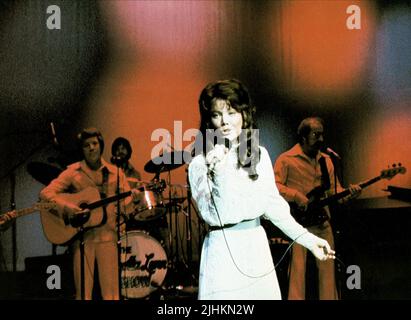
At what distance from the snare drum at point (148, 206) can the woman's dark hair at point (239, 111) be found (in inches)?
108

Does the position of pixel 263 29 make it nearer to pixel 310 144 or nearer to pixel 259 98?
pixel 259 98

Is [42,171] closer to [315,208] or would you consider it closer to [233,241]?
[315,208]

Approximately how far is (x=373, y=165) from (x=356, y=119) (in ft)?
1.80

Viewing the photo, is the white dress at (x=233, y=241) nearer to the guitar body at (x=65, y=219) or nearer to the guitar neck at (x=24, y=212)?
the guitar body at (x=65, y=219)

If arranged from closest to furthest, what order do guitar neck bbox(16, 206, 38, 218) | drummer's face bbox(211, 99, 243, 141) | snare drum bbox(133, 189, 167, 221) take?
drummer's face bbox(211, 99, 243, 141) < snare drum bbox(133, 189, 167, 221) < guitar neck bbox(16, 206, 38, 218)

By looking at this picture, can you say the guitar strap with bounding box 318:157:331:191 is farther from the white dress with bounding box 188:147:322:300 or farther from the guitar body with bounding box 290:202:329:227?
the white dress with bounding box 188:147:322:300

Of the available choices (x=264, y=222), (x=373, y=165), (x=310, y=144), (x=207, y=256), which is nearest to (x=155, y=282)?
(x=264, y=222)

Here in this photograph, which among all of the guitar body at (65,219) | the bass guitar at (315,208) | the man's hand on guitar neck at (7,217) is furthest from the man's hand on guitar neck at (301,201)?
the man's hand on guitar neck at (7,217)

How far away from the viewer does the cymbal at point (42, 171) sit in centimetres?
603

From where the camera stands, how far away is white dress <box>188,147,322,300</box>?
109 inches

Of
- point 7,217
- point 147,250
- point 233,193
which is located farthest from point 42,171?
point 233,193

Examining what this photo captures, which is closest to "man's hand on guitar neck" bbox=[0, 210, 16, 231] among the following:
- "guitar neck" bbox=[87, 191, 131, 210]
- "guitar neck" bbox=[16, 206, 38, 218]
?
"guitar neck" bbox=[16, 206, 38, 218]

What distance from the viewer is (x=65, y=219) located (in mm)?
5539

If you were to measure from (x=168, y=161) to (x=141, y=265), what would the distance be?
111 cm
